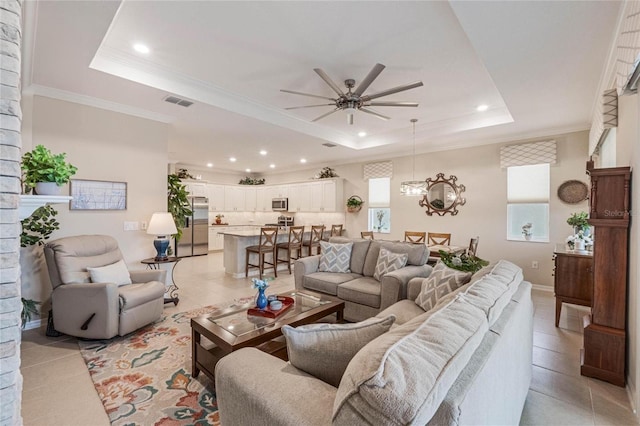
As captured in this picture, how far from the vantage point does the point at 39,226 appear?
10.4 feet

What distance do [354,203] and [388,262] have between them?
404 cm

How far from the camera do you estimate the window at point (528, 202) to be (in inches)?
198

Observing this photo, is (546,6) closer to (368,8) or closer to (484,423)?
(368,8)

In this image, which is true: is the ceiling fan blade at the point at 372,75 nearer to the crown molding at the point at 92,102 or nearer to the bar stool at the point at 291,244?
the crown molding at the point at 92,102

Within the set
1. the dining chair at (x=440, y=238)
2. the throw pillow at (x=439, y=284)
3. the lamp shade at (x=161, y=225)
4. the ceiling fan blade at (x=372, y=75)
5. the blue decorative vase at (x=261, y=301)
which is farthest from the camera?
the dining chair at (x=440, y=238)

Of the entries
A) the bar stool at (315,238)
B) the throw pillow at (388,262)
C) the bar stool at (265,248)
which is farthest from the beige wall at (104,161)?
the throw pillow at (388,262)

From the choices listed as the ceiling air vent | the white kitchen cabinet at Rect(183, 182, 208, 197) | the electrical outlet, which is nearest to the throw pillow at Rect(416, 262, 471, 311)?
the ceiling air vent

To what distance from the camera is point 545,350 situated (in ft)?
9.27

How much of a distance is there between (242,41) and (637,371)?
13.3 ft

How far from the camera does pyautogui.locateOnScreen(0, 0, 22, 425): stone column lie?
1127mm

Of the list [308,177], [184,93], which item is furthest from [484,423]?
[308,177]

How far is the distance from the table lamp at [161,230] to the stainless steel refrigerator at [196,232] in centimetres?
413

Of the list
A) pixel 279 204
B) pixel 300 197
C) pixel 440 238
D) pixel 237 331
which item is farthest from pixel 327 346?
pixel 279 204

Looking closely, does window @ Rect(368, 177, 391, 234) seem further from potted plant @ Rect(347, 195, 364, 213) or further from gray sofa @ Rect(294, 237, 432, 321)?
gray sofa @ Rect(294, 237, 432, 321)
